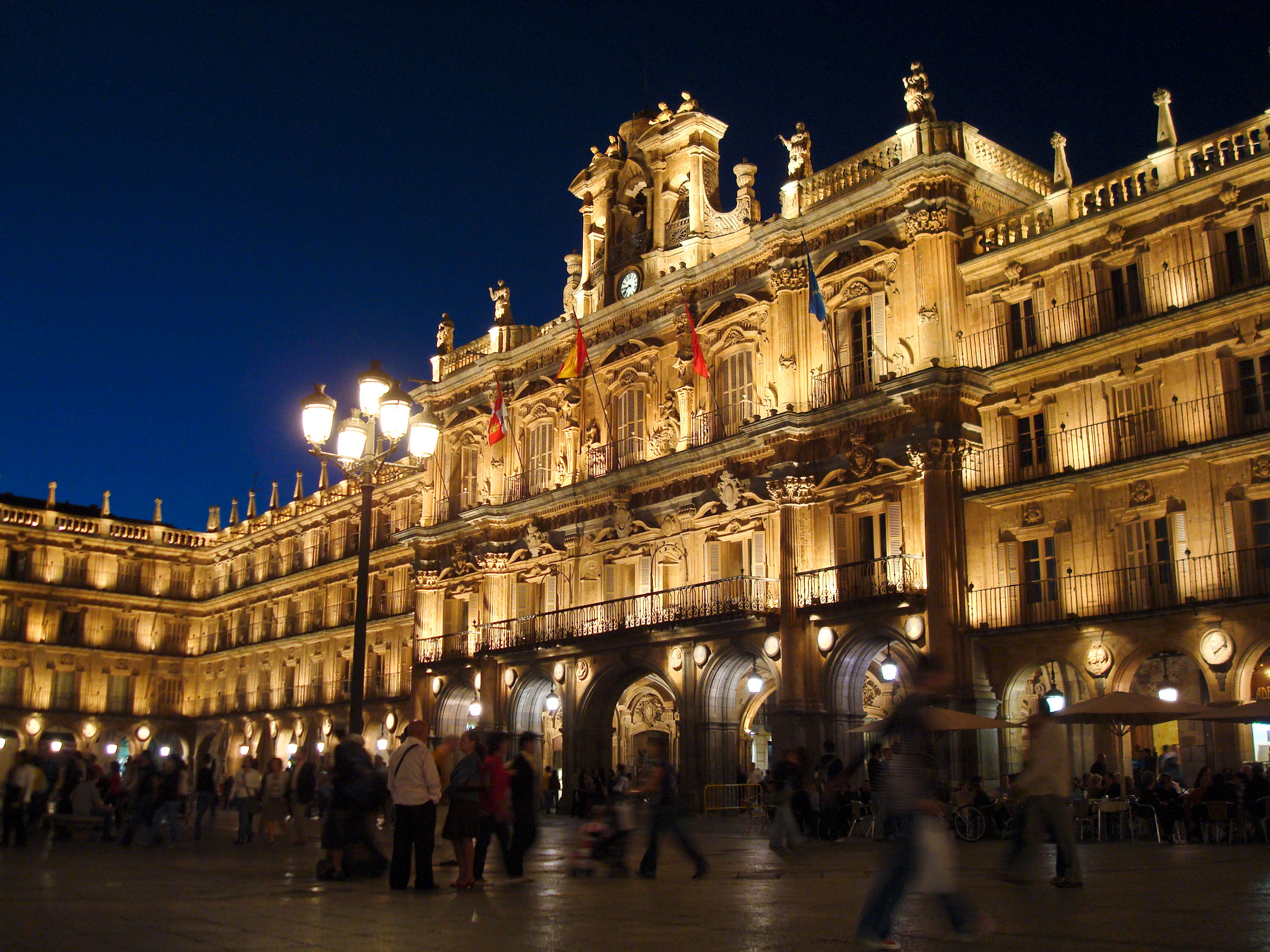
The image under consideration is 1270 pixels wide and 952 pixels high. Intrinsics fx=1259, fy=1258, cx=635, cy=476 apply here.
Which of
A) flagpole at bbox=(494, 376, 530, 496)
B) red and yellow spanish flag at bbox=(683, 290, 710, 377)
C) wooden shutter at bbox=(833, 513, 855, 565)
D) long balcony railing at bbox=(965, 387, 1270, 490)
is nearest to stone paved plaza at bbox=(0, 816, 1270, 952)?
long balcony railing at bbox=(965, 387, 1270, 490)

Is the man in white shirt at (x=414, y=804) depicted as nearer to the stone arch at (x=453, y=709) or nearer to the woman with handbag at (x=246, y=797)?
the woman with handbag at (x=246, y=797)

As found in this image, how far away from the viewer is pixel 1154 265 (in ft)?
82.3

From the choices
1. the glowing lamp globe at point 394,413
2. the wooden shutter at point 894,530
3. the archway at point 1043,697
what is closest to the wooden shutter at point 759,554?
the wooden shutter at point 894,530

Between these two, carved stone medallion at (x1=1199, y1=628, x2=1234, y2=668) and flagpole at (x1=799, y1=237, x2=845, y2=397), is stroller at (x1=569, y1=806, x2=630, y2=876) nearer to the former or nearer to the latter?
carved stone medallion at (x1=1199, y1=628, x2=1234, y2=668)

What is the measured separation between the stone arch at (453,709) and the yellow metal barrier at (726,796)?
10917 millimetres

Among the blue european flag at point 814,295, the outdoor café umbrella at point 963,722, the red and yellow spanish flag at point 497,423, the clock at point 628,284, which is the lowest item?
the outdoor café umbrella at point 963,722

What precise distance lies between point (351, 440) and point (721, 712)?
15.9m

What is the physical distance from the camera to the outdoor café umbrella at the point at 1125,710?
19.5m

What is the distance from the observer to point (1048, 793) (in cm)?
1081

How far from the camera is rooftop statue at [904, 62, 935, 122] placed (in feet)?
94.5

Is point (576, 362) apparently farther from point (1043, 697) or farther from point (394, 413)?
point (394, 413)

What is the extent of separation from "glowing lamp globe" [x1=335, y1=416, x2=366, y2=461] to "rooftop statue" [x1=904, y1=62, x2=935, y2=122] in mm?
17065

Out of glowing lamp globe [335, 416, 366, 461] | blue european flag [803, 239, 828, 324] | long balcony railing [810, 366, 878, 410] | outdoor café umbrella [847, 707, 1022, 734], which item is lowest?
outdoor café umbrella [847, 707, 1022, 734]

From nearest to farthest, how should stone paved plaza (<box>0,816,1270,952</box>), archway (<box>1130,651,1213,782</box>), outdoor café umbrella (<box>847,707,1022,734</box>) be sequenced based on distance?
stone paved plaza (<box>0,816,1270,952</box>)
outdoor café umbrella (<box>847,707,1022,734</box>)
archway (<box>1130,651,1213,782</box>)
